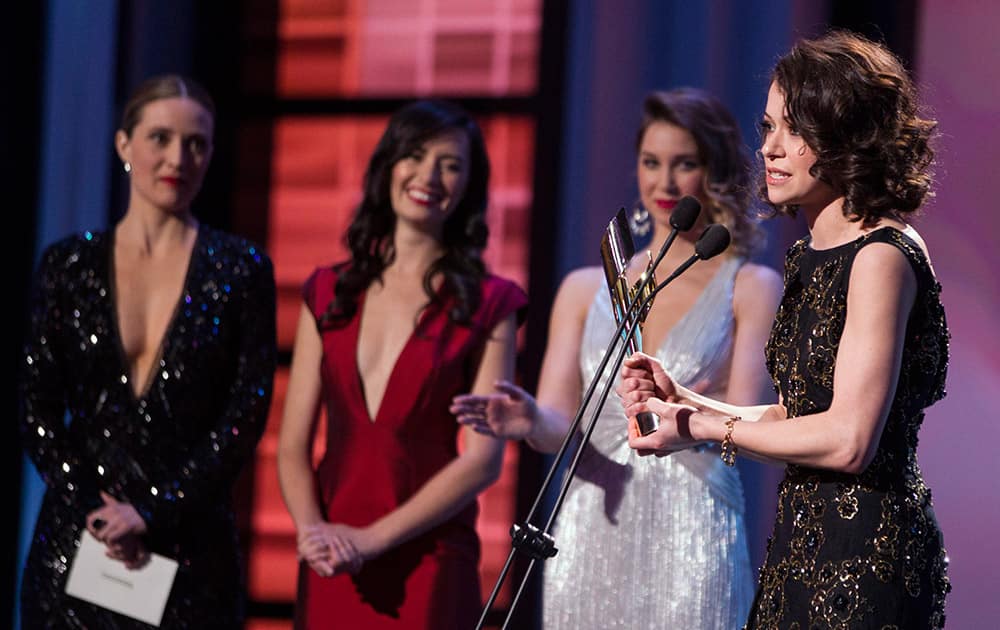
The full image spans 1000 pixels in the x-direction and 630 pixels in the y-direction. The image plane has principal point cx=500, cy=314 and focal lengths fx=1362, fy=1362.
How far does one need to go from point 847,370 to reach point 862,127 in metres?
0.36

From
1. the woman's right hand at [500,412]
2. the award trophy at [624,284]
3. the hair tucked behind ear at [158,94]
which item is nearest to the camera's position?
the award trophy at [624,284]

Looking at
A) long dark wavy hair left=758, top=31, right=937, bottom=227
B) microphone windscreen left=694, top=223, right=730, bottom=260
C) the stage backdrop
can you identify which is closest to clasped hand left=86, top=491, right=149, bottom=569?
microphone windscreen left=694, top=223, right=730, bottom=260

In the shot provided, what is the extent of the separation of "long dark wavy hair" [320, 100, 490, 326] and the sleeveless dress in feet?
1.26

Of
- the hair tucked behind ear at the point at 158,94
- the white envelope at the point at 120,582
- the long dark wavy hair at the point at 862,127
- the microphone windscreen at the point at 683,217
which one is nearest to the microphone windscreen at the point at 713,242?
the microphone windscreen at the point at 683,217

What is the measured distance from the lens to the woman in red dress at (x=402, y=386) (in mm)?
2900

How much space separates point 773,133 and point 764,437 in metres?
0.45

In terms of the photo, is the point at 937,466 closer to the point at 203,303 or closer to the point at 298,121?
the point at 203,303

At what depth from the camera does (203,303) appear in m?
2.94

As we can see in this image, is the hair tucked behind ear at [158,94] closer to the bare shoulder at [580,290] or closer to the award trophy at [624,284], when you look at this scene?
the bare shoulder at [580,290]

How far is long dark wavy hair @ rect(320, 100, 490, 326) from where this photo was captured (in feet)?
10.1

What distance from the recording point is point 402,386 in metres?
2.99

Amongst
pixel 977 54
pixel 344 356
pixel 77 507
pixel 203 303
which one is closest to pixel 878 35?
pixel 977 54

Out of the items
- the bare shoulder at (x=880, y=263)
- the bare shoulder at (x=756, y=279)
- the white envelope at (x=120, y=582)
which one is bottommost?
the white envelope at (x=120, y=582)

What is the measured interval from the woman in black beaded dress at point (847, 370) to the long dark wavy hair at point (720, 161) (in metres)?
0.89
